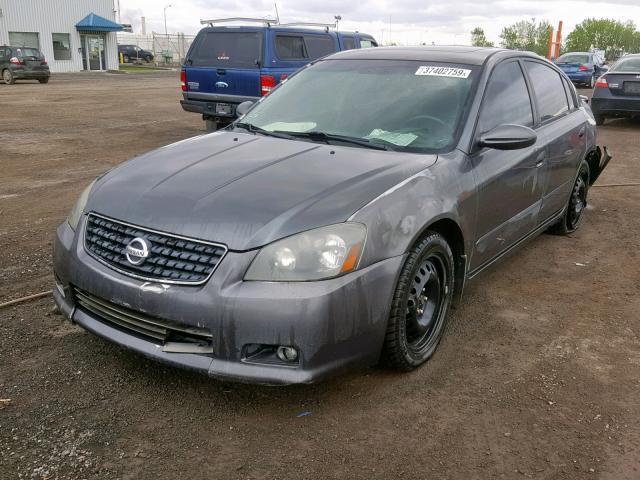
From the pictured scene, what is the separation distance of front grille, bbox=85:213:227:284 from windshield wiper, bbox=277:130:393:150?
1.32 metres

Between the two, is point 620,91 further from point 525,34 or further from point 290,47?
point 525,34

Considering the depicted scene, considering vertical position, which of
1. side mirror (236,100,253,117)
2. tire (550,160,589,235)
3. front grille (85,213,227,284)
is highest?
side mirror (236,100,253,117)

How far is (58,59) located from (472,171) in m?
40.4

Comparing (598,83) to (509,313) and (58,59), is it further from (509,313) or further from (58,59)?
(58,59)

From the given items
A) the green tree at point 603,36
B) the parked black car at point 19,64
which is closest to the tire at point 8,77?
the parked black car at point 19,64

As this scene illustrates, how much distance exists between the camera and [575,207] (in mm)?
5793

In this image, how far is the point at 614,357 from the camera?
3578mm

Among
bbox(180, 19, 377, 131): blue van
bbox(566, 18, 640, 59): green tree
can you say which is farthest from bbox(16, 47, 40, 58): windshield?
bbox(566, 18, 640, 59): green tree

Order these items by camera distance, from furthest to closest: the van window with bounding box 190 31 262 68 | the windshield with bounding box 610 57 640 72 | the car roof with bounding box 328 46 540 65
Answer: the windshield with bounding box 610 57 640 72, the van window with bounding box 190 31 262 68, the car roof with bounding box 328 46 540 65

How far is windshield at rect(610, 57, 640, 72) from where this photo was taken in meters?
13.0

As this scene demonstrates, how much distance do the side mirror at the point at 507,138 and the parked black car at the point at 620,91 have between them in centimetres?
1074

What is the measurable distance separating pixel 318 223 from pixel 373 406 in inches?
37.1

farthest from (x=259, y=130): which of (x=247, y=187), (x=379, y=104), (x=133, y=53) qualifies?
(x=133, y=53)

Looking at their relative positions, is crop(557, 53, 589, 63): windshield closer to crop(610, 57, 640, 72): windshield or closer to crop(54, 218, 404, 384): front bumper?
crop(610, 57, 640, 72): windshield
